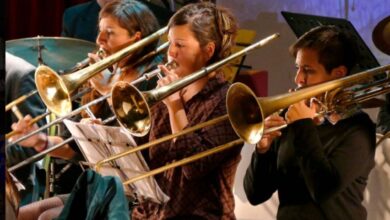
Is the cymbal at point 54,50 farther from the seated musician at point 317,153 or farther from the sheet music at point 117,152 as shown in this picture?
the seated musician at point 317,153

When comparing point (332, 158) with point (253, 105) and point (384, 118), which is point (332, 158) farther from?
point (384, 118)

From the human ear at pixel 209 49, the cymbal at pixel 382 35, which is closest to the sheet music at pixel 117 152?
the human ear at pixel 209 49

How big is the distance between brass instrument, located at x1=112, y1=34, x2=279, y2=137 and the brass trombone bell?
0.16 meters

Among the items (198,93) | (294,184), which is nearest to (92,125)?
(198,93)

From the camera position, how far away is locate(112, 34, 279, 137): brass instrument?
203cm

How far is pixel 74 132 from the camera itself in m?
→ 2.14

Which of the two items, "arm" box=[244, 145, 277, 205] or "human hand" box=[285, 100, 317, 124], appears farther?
"arm" box=[244, 145, 277, 205]

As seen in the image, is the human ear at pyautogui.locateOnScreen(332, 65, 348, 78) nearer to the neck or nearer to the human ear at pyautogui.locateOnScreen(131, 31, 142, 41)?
the neck

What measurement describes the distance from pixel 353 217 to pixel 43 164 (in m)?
1.21

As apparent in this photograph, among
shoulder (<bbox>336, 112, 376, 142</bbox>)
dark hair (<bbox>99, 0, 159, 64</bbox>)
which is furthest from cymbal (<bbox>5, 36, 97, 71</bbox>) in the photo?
shoulder (<bbox>336, 112, 376, 142</bbox>)

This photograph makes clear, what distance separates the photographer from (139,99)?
212cm

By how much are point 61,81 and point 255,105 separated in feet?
2.24

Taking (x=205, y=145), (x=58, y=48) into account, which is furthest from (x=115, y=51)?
(x=205, y=145)

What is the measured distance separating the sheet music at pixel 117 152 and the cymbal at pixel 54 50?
373mm
